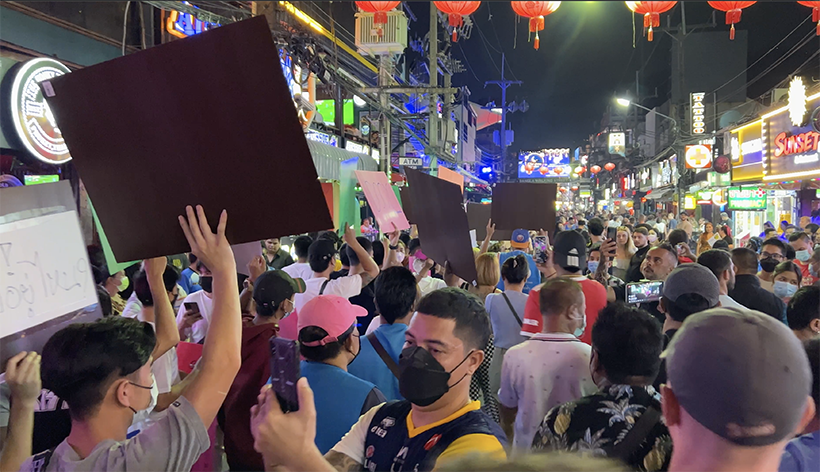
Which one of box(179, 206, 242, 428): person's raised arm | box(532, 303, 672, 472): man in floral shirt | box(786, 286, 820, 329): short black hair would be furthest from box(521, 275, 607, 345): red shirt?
box(179, 206, 242, 428): person's raised arm

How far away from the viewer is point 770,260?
6801 millimetres

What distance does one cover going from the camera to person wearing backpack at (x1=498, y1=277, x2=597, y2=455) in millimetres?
3291

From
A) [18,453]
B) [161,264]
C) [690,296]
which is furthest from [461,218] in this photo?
[18,453]

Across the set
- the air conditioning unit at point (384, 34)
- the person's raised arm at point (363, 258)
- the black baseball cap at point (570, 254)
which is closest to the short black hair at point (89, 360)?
the person's raised arm at point (363, 258)

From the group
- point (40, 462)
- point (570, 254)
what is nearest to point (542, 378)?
point (570, 254)

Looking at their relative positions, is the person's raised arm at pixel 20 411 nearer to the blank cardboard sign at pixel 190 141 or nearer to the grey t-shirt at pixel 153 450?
the grey t-shirt at pixel 153 450

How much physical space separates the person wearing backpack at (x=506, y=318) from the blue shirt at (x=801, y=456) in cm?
266

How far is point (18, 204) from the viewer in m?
2.68

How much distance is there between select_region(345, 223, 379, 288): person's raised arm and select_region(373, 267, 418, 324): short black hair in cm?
155

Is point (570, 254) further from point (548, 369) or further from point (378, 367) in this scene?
point (378, 367)

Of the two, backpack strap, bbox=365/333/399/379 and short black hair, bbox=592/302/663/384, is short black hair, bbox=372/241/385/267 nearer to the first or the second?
backpack strap, bbox=365/333/399/379

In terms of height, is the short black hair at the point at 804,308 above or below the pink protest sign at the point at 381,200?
below

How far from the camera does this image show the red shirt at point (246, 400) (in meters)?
3.35

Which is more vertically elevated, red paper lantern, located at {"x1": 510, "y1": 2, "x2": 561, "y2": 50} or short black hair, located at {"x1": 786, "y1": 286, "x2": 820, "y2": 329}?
red paper lantern, located at {"x1": 510, "y1": 2, "x2": 561, "y2": 50}
